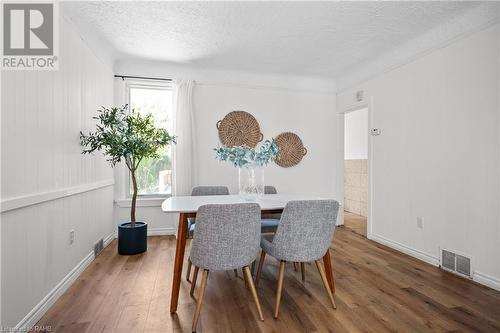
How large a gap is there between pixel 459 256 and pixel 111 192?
413 centimetres

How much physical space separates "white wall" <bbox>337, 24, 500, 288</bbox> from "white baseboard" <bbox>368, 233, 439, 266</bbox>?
0.01m

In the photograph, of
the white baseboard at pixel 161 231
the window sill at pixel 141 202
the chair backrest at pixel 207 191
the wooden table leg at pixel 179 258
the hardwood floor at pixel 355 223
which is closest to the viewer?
the wooden table leg at pixel 179 258

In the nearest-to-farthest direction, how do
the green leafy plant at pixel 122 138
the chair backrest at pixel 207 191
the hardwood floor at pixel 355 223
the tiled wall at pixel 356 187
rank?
1. the green leafy plant at pixel 122 138
2. the chair backrest at pixel 207 191
3. the hardwood floor at pixel 355 223
4. the tiled wall at pixel 356 187

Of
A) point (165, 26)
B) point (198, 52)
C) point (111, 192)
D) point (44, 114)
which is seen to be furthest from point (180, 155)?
point (44, 114)

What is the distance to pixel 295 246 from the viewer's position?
187 centimetres

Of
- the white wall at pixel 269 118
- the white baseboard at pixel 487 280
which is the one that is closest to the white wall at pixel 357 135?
the white wall at pixel 269 118

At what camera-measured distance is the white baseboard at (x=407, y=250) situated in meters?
2.85

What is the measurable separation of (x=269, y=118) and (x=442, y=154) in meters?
2.41

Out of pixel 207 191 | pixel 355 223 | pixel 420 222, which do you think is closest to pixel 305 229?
pixel 207 191

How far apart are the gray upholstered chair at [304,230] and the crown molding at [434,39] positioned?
2.22m

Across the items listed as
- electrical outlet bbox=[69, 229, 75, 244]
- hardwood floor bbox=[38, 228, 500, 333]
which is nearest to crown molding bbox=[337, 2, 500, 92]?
hardwood floor bbox=[38, 228, 500, 333]

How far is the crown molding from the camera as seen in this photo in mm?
2369
